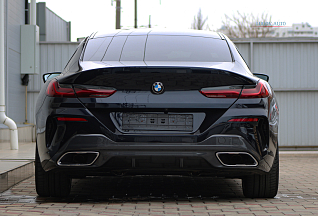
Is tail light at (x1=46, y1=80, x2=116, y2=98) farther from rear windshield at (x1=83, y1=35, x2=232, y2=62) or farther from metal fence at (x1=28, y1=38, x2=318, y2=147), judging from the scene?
metal fence at (x1=28, y1=38, x2=318, y2=147)

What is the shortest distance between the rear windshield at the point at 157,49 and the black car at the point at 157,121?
37 cm

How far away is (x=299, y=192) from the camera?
5.04m

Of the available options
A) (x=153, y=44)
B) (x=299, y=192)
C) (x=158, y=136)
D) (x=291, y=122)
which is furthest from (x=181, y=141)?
(x=291, y=122)

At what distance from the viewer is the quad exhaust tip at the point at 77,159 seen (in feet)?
12.3

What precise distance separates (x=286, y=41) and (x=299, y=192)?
10611 mm

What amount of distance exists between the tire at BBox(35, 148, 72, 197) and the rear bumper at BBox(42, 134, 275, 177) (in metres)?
0.45

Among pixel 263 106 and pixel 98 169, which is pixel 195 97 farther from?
pixel 98 169

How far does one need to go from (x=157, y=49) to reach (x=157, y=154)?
3.74ft

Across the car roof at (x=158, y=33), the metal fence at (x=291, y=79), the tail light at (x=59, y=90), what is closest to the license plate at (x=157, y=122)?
the tail light at (x=59, y=90)

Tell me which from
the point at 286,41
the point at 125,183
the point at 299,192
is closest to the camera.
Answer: the point at 299,192

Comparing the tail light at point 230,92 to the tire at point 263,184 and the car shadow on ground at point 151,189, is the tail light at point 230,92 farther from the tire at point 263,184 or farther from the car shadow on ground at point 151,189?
the car shadow on ground at point 151,189

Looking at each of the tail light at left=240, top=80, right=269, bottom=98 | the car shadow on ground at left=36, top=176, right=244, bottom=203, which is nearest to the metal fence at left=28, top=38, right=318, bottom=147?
the car shadow on ground at left=36, top=176, right=244, bottom=203

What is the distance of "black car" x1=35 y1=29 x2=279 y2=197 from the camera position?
3703 mm

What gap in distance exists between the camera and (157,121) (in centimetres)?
374
